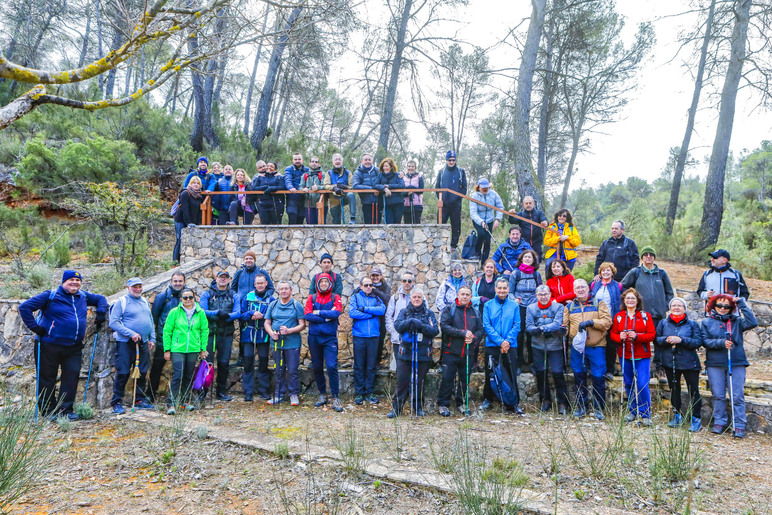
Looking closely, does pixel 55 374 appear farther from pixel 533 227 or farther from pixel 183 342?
pixel 533 227

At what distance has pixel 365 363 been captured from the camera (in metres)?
5.96

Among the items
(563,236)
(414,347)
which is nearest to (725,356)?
(563,236)

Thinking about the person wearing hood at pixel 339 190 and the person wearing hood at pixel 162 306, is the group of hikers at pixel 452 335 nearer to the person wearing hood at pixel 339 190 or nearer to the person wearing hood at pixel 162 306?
the person wearing hood at pixel 162 306

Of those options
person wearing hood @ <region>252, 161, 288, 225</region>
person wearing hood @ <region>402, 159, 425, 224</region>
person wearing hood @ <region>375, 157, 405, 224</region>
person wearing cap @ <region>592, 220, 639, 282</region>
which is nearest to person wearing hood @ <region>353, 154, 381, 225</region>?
person wearing hood @ <region>375, 157, 405, 224</region>

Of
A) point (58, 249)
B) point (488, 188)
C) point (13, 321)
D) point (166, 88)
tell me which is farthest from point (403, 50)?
point (166, 88)

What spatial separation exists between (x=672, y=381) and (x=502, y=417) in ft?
6.38

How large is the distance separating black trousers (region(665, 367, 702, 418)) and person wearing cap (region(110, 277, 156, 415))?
19.9 feet

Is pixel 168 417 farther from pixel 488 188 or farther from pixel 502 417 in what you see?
pixel 488 188

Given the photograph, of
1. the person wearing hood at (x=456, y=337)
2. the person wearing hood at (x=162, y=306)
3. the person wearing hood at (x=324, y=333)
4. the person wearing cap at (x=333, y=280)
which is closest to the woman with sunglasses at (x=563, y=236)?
the person wearing hood at (x=456, y=337)

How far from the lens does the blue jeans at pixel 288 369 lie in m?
5.92

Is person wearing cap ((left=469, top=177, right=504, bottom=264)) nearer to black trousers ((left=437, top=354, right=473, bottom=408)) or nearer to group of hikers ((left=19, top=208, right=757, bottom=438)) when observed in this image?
group of hikers ((left=19, top=208, right=757, bottom=438))

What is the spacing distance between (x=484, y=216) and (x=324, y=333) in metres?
3.43

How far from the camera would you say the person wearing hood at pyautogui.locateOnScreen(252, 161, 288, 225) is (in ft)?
27.1

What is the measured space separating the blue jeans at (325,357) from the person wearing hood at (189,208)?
3.86 meters
